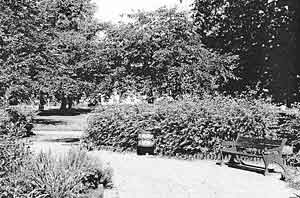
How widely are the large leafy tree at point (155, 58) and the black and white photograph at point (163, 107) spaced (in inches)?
1.8

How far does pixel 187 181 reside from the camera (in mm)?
9906

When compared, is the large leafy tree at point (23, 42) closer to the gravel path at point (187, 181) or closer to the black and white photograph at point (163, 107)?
the black and white photograph at point (163, 107)

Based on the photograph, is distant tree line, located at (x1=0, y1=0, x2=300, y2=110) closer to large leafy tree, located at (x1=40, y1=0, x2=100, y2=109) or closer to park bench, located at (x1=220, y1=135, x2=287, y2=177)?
large leafy tree, located at (x1=40, y1=0, x2=100, y2=109)

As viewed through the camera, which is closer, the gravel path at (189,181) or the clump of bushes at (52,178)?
the clump of bushes at (52,178)

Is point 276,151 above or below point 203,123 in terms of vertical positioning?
below

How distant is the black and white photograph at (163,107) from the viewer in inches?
325

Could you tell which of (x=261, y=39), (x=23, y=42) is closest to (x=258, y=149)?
(x=261, y=39)

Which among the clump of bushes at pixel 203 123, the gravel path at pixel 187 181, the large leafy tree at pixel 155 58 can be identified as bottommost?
the gravel path at pixel 187 181

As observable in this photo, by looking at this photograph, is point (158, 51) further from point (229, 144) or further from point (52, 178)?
point (52, 178)

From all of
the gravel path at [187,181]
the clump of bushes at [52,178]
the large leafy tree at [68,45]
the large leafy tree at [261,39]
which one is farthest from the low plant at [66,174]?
the large leafy tree at [68,45]

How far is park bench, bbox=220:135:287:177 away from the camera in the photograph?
10961 mm

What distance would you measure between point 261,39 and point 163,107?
16.6m

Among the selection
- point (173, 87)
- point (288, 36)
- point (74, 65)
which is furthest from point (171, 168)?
point (74, 65)

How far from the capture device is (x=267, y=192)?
29.0ft
